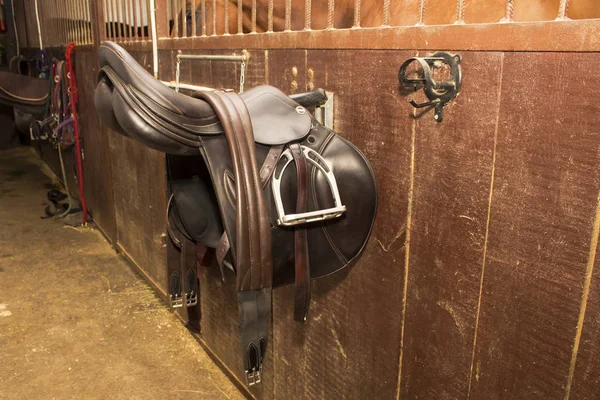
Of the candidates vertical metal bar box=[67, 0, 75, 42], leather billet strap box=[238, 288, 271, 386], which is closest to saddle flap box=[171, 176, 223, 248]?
leather billet strap box=[238, 288, 271, 386]

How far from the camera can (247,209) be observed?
3.38ft

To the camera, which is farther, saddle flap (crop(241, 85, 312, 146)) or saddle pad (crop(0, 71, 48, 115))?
saddle pad (crop(0, 71, 48, 115))

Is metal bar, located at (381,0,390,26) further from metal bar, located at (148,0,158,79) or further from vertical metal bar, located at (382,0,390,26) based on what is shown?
metal bar, located at (148,0,158,79)

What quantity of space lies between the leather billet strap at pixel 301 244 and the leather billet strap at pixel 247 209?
0.35 feet

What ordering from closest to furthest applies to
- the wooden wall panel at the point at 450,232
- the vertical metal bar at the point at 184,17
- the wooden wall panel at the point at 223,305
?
the wooden wall panel at the point at 450,232, the wooden wall panel at the point at 223,305, the vertical metal bar at the point at 184,17

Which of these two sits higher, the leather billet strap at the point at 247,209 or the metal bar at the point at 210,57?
the metal bar at the point at 210,57

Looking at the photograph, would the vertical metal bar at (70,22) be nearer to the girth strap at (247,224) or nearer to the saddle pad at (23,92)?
the saddle pad at (23,92)

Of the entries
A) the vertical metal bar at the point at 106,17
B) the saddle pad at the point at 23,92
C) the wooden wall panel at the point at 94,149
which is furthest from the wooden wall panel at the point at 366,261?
the saddle pad at the point at 23,92

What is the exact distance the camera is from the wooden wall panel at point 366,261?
109 centimetres

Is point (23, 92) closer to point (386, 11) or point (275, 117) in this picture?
point (275, 117)

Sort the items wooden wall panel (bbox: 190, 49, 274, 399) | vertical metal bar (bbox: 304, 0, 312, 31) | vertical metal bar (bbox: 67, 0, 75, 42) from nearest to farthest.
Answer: vertical metal bar (bbox: 304, 0, 312, 31)
wooden wall panel (bbox: 190, 49, 274, 399)
vertical metal bar (bbox: 67, 0, 75, 42)

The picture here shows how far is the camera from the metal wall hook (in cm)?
91

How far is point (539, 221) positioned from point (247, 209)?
1.71 feet

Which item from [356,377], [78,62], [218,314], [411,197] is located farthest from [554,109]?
[78,62]
